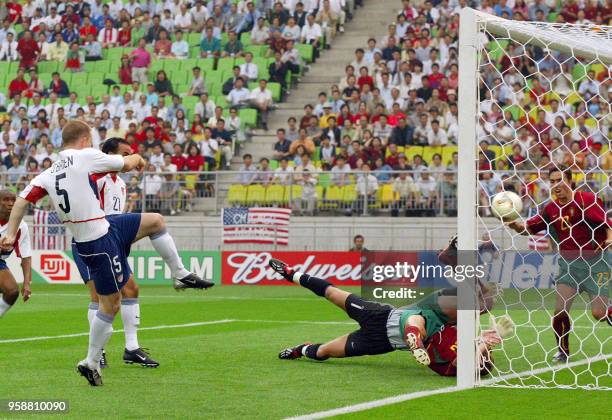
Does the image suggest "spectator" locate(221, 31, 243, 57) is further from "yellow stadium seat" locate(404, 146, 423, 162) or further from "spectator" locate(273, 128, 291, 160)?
"yellow stadium seat" locate(404, 146, 423, 162)

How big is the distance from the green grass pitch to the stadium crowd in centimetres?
831

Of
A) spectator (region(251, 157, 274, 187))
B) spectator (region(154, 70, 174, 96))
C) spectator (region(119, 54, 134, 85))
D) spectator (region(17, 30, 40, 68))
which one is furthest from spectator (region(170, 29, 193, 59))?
spectator (region(251, 157, 274, 187))

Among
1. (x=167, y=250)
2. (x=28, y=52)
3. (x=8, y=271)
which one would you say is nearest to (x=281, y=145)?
(x=28, y=52)

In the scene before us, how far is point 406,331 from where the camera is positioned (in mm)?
9516

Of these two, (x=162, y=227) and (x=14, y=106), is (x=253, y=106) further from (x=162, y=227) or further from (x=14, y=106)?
(x=162, y=227)

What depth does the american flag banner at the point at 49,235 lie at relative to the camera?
26.3 meters

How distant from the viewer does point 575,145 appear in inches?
849

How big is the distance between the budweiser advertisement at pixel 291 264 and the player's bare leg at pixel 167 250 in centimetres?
1342

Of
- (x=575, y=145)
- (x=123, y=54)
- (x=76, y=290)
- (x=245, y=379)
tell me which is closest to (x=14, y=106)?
(x=123, y=54)

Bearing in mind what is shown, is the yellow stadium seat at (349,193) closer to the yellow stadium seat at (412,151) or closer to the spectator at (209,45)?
the yellow stadium seat at (412,151)

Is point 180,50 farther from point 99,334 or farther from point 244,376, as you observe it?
point 99,334

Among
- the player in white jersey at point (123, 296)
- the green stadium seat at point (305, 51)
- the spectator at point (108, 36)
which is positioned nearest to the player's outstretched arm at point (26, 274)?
the player in white jersey at point (123, 296)

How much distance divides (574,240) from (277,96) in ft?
61.7

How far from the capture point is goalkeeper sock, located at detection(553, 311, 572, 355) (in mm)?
11102
